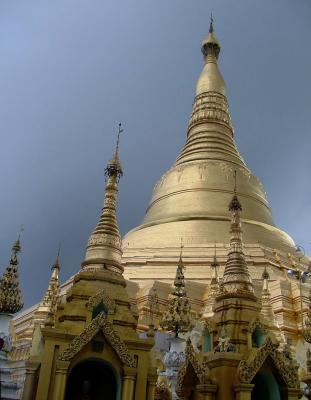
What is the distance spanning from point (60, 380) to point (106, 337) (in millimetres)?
896

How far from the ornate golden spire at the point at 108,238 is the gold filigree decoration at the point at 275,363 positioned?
Answer: 10.3 feet

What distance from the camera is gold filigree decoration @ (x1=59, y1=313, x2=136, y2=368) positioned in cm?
755

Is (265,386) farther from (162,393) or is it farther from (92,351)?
(92,351)

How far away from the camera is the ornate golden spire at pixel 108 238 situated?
962cm

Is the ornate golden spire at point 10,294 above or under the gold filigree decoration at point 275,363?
above

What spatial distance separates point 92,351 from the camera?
301 inches

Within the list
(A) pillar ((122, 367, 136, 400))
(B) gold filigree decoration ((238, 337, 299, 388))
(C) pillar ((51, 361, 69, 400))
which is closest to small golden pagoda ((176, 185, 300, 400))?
(B) gold filigree decoration ((238, 337, 299, 388))

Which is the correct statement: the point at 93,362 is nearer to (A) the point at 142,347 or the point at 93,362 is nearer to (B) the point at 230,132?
(A) the point at 142,347

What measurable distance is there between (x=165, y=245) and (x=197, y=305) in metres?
4.53

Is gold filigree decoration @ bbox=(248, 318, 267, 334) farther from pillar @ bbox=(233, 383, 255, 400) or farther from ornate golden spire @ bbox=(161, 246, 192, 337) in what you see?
ornate golden spire @ bbox=(161, 246, 192, 337)

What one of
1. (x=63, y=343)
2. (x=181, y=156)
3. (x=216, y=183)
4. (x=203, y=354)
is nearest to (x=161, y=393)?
(x=203, y=354)

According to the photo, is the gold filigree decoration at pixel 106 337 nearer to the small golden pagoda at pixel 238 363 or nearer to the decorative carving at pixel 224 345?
the small golden pagoda at pixel 238 363

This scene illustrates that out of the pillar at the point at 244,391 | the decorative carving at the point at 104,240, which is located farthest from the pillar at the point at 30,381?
the pillar at the point at 244,391

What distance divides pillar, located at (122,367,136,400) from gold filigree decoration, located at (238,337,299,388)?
164 cm
